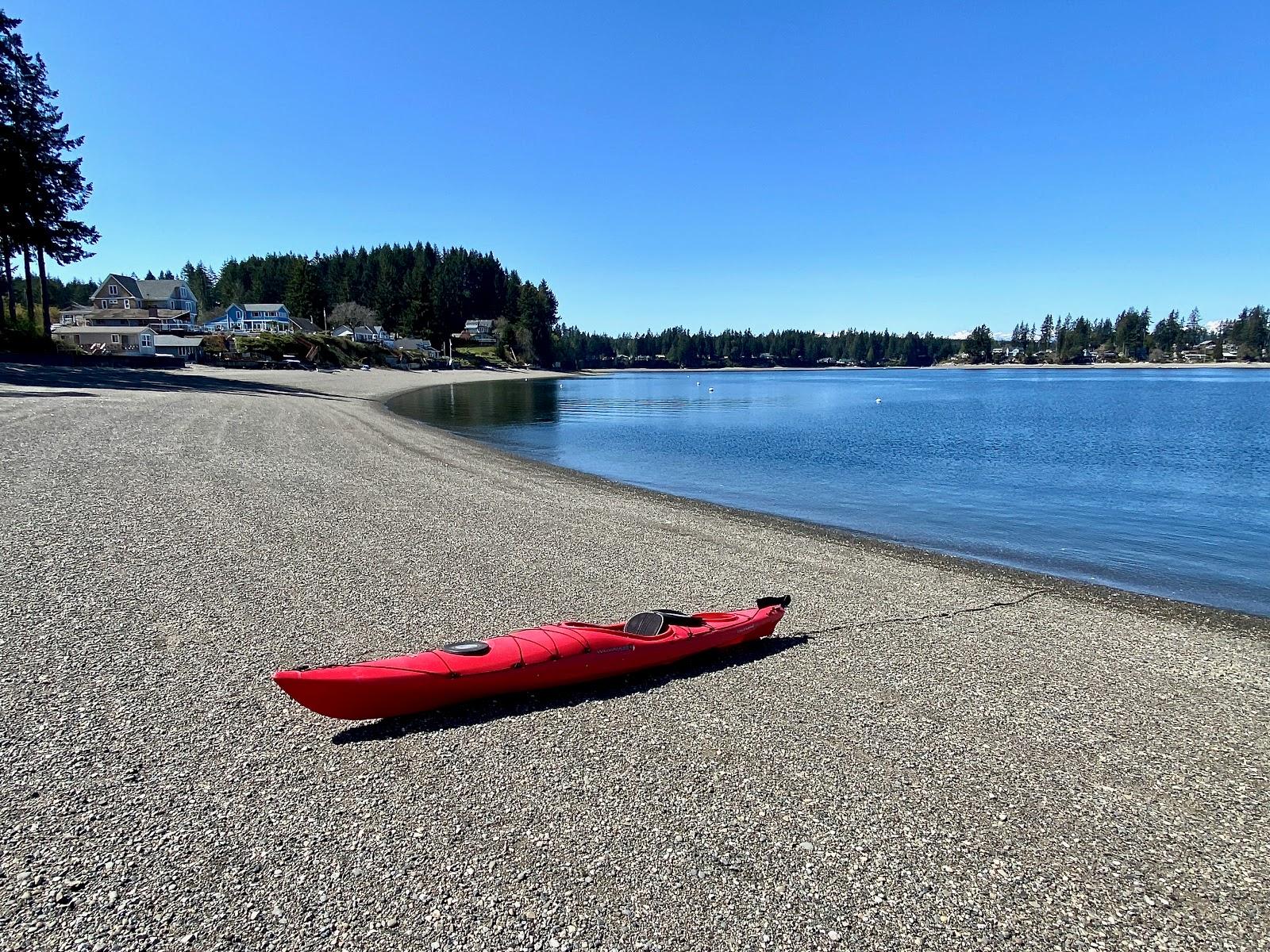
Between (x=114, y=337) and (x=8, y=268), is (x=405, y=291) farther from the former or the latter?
(x=8, y=268)

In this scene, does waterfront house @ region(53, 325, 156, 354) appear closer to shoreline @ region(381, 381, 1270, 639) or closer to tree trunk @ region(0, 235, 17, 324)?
tree trunk @ region(0, 235, 17, 324)

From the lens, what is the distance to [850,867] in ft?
13.6

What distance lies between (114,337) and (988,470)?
105430mm

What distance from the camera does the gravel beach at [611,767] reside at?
3707mm

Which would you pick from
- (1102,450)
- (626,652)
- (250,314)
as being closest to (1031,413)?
(1102,450)

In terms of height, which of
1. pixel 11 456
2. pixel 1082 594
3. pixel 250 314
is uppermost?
pixel 250 314

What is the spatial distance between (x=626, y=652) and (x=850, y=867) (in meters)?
2.90

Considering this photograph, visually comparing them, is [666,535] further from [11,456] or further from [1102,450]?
[1102,450]

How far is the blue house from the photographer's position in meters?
116

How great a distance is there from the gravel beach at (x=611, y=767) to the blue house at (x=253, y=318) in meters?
120

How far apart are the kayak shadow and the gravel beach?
5 cm

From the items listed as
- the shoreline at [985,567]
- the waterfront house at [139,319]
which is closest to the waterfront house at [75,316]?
the waterfront house at [139,319]

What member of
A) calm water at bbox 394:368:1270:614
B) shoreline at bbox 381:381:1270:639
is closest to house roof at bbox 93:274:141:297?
calm water at bbox 394:368:1270:614

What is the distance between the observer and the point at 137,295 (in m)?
112
